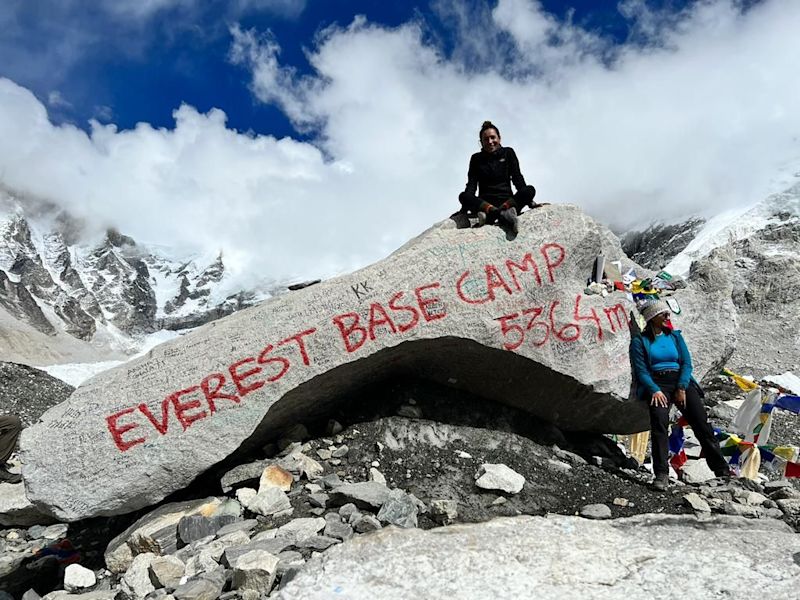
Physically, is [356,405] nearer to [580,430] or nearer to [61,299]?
[580,430]

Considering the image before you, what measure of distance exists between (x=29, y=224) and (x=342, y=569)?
230 metres

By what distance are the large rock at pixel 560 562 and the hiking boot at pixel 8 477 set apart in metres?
8.33

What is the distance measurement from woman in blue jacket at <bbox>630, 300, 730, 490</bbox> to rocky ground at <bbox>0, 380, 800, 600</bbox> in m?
0.49

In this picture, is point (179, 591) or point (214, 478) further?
point (214, 478)

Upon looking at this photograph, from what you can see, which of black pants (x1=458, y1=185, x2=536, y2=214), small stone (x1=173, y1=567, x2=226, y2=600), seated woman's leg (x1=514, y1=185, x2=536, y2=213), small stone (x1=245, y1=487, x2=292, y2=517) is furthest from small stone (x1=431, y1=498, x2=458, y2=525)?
seated woman's leg (x1=514, y1=185, x2=536, y2=213)

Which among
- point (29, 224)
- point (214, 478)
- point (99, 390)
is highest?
point (29, 224)

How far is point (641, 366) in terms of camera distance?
7.02 m

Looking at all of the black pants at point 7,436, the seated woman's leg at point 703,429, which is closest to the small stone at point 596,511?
the seated woman's leg at point 703,429

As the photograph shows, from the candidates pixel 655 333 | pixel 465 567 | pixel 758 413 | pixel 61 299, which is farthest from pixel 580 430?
pixel 61 299

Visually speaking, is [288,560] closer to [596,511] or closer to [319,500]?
[319,500]

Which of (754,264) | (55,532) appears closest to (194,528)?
(55,532)

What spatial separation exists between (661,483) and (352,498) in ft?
10.9

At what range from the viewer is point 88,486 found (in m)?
6.17

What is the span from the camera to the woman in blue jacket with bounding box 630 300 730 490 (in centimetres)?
673
